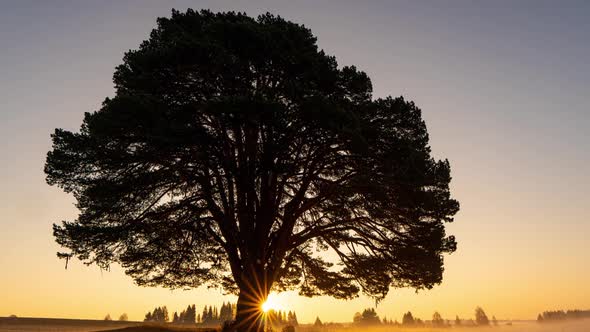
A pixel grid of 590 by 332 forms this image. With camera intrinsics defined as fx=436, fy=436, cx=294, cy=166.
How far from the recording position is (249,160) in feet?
58.2

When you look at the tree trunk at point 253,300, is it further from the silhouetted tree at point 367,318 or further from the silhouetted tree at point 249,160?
the silhouetted tree at point 367,318

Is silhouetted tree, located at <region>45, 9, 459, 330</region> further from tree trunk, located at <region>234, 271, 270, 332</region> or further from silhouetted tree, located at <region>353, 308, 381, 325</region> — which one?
silhouetted tree, located at <region>353, 308, 381, 325</region>

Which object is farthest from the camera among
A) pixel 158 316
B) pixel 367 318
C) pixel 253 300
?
pixel 367 318

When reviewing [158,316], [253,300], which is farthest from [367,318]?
[253,300]

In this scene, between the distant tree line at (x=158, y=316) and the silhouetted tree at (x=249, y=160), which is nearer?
the silhouetted tree at (x=249, y=160)

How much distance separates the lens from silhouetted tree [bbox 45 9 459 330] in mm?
15844

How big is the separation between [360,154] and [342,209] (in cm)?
348

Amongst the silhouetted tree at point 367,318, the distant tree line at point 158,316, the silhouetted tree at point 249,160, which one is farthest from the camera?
the silhouetted tree at point 367,318

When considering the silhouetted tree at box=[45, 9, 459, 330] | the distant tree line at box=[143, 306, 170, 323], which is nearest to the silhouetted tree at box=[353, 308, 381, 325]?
the distant tree line at box=[143, 306, 170, 323]

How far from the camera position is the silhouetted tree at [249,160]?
1584cm

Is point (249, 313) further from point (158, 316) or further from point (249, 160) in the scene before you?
point (158, 316)

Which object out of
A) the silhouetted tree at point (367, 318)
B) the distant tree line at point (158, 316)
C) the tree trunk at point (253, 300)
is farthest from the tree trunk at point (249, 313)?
the silhouetted tree at point (367, 318)

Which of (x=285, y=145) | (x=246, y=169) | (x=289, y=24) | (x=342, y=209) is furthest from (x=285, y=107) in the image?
(x=342, y=209)

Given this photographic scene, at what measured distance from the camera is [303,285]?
77.1 feet
